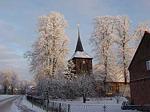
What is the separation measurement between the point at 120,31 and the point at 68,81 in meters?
12.8

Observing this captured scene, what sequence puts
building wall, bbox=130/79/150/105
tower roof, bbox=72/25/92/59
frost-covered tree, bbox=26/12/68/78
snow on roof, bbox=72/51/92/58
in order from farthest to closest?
tower roof, bbox=72/25/92/59
snow on roof, bbox=72/51/92/58
frost-covered tree, bbox=26/12/68/78
building wall, bbox=130/79/150/105

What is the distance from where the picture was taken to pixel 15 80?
155250 millimetres

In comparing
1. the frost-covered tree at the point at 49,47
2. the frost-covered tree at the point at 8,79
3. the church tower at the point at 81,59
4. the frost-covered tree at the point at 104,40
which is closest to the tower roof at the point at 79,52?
the church tower at the point at 81,59

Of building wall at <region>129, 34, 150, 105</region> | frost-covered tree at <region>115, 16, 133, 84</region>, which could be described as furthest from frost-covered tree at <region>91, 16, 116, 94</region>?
building wall at <region>129, 34, 150, 105</region>

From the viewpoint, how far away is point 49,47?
46.0 metres

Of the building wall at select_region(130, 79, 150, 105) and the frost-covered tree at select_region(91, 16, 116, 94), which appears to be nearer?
the building wall at select_region(130, 79, 150, 105)

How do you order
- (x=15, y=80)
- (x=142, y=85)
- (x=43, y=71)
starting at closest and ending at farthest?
(x=142, y=85) → (x=43, y=71) → (x=15, y=80)

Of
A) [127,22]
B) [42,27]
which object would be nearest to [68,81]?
[42,27]

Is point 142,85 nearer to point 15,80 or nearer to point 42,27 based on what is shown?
point 42,27

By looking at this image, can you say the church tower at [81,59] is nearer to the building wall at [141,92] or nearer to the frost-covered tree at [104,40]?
the frost-covered tree at [104,40]

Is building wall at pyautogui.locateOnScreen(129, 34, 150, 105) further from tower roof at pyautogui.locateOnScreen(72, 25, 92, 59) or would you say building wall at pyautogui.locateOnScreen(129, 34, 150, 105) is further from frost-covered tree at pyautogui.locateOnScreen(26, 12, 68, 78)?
tower roof at pyautogui.locateOnScreen(72, 25, 92, 59)

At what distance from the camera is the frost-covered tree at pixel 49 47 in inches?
1773

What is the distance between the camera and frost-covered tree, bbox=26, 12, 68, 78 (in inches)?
1773

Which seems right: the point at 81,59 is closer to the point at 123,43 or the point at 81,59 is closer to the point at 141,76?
the point at 123,43
